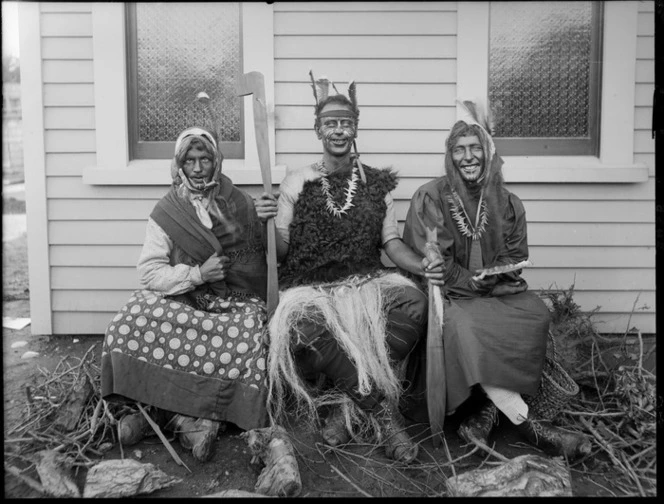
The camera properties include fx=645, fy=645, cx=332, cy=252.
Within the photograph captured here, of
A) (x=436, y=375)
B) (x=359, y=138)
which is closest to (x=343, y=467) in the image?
(x=436, y=375)

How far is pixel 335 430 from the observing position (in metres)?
2.92

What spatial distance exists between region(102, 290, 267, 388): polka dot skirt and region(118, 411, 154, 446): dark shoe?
0.87 ft

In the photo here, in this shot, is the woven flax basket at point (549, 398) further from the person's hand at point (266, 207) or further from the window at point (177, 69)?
the window at point (177, 69)

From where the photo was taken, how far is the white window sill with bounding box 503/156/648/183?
3967 millimetres

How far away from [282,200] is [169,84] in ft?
3.99

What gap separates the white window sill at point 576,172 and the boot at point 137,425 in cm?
246

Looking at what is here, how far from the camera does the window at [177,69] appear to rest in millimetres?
3998

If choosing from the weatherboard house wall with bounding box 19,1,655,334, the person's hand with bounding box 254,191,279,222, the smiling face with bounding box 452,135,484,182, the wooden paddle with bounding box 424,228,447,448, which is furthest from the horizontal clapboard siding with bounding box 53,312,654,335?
the wooden paddle with bounding box 424,228,447,448

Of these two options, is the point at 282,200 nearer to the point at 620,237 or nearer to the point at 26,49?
the point at 26,49

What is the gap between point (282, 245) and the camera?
3.38 metres

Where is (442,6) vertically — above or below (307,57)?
above

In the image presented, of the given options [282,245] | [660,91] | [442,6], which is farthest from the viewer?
[442,6]

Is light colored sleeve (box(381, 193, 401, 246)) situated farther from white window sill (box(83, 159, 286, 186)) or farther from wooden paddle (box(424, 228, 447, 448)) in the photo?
white window sill (box(83, 159, 286, 186))

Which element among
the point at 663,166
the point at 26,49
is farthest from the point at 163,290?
the point at 663,166
